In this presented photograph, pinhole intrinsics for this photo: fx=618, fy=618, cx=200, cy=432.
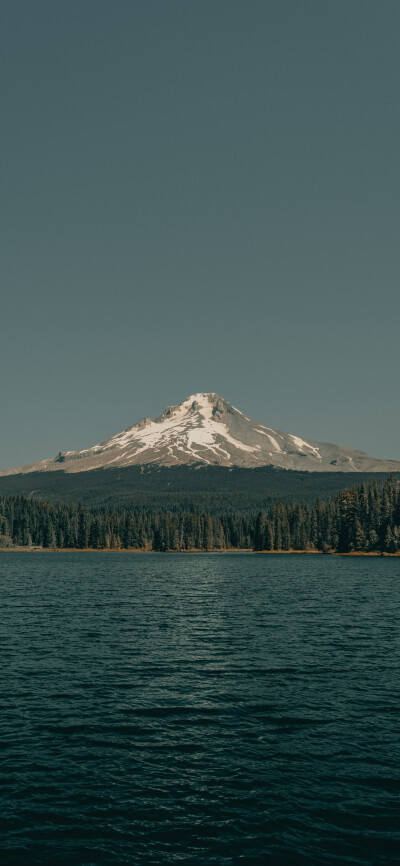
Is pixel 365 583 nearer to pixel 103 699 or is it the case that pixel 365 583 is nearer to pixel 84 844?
pixel 103 699

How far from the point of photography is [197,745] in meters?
30.2

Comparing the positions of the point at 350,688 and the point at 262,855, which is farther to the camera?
the point at 350,688

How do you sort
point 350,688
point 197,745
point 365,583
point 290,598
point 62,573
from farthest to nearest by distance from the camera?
point 62,573 → point 365,583 → point 290,598 → point 350,688 → point 197,745

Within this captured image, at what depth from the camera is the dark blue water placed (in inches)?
844

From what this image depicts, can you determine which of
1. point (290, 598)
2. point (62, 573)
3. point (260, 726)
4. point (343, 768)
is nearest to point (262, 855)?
point (343, 768)

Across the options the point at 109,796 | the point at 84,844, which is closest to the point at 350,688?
the point at 109,796

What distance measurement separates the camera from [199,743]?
99.8 feet

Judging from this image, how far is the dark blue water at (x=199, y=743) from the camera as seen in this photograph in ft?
70.3

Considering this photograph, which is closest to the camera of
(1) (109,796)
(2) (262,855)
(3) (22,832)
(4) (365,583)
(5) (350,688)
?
(2) (262,855)

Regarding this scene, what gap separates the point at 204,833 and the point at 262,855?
2.42 meters

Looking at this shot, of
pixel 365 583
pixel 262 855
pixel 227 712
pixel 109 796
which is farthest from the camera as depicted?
pixel 365 583

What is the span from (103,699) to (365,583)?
92.3m

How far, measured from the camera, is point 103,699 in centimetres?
3728

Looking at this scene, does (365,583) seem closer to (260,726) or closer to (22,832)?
(260,726)
